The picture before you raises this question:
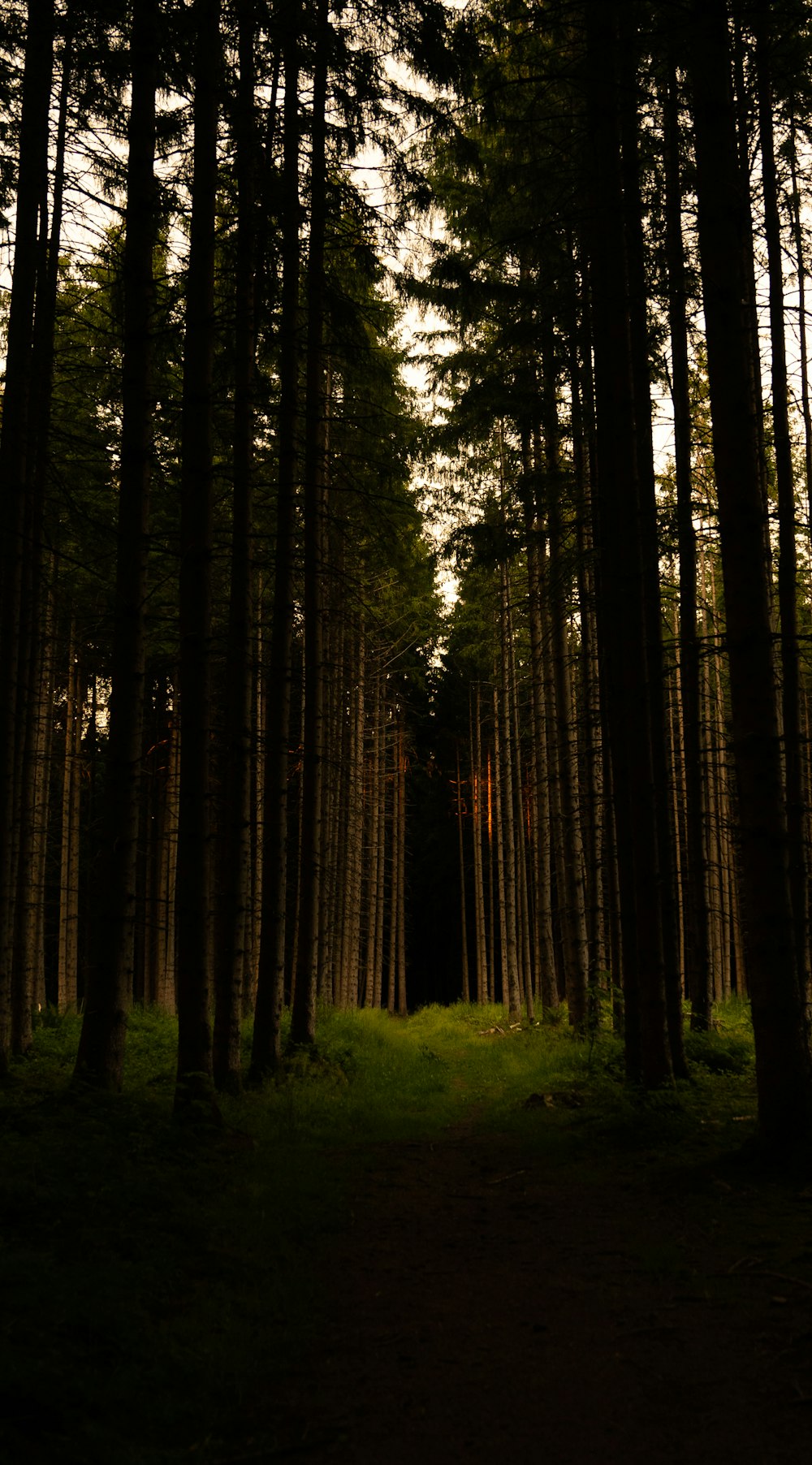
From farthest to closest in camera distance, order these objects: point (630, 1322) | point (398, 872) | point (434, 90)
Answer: point (398, 872) < point (434, 90) < point (630, 1322)

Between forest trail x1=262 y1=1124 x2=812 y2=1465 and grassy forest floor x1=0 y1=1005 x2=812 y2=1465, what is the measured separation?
0.02m

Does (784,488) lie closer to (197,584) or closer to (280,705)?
(280,705)

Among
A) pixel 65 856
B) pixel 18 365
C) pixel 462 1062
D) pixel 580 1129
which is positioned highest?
pixel 18 365

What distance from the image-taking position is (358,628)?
1288cm

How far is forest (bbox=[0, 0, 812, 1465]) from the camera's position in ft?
15.1

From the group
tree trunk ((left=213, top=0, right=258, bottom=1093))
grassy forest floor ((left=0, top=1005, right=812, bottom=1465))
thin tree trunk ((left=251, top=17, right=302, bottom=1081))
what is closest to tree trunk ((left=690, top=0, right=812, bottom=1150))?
grassy forest floor ((left=0, top=1005, right=812, bottom=1465))

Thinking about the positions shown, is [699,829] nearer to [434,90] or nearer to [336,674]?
[434,90]

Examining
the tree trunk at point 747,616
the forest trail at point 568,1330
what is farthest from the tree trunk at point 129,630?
the tree trunk at point 747,616

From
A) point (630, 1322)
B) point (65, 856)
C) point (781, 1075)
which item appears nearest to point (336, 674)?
point (65, 856)

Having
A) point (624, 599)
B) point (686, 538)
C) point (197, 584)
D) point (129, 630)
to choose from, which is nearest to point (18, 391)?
point (197, 584)

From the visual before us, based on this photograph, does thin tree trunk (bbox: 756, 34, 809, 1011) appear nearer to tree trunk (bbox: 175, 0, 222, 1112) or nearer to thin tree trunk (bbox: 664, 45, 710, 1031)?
thin tree trunk (bbox: 664, 45, 710, 1031)

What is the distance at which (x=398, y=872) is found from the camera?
119 feet

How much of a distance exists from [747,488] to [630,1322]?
5764 millimetres

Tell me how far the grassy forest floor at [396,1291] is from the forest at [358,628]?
0.04 m
